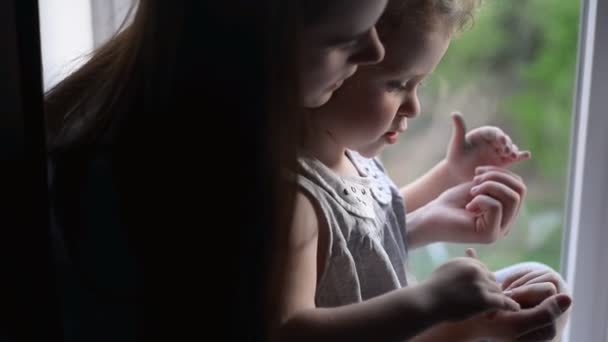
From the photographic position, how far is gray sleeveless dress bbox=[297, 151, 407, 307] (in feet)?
1.73

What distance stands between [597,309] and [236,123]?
496mm

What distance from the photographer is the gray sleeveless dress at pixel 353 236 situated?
0.53m

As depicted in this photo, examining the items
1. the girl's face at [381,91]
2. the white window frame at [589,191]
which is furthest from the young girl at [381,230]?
the white window frame at [589,191]

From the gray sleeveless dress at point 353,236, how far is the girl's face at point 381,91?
4cm

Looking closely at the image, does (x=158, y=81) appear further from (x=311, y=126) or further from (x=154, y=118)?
(x=311, y=126)

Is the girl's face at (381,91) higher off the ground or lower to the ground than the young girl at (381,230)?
higher

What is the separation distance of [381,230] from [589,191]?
0.85 ft

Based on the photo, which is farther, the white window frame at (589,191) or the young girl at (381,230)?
the white window frame at (589,191)

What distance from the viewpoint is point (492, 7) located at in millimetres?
649

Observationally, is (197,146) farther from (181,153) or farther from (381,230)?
(381,230)

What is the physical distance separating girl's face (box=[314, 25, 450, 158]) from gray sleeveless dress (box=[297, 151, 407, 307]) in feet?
0.13

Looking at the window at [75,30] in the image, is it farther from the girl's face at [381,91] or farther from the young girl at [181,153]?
the girl's face at [381,91]

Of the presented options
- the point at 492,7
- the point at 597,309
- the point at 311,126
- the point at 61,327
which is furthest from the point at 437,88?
the point at 61,327

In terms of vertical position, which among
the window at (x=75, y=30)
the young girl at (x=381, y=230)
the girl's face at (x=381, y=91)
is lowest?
the young girl at (x=381, y=230)
